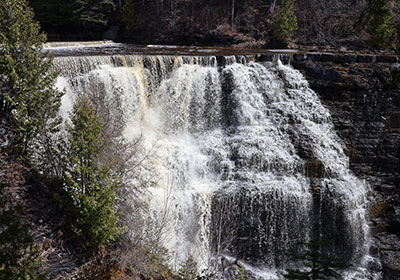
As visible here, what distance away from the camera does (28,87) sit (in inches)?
386

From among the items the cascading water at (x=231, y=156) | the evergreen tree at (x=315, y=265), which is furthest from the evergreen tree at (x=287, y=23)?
the evergreen tree at (x=315, y=265)

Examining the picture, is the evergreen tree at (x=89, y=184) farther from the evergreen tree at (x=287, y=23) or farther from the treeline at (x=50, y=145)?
the evergreen tree at (x=287, y=23)

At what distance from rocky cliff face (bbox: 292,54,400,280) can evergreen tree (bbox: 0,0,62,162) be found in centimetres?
1355

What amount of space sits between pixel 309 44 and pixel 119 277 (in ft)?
76.0

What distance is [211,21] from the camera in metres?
30.8

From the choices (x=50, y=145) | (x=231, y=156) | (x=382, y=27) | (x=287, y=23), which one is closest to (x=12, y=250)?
(x=50, y=145)

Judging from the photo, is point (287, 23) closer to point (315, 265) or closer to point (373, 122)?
point (373, 122)

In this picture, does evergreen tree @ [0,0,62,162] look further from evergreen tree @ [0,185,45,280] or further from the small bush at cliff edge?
the small bush at cliff edge

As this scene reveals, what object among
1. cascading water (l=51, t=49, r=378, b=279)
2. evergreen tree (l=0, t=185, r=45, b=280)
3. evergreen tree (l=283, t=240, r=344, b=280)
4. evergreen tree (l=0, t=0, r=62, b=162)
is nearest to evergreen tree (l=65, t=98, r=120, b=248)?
evergreen tree (l=0, t=0, r=62, b=162)

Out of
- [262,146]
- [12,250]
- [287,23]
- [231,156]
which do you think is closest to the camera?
[12,250]

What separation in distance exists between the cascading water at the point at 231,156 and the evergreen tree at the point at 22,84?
128 inches

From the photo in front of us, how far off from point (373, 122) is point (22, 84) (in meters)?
16.0

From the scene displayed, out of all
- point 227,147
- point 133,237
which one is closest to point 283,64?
point 227,147

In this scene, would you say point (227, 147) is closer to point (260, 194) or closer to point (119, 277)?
point (260, 194)
